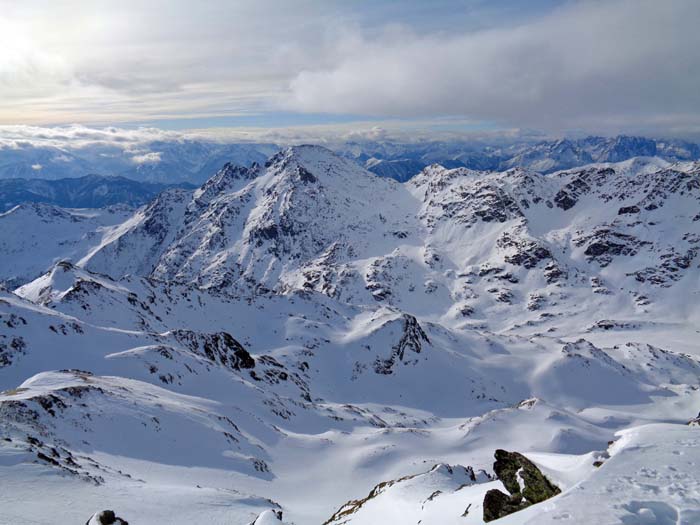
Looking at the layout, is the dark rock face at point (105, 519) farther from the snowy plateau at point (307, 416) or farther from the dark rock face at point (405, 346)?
the dark rock face at point (405, 346)

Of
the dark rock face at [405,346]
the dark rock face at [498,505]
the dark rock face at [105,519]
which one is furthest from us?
the dark rock face at [405,346]

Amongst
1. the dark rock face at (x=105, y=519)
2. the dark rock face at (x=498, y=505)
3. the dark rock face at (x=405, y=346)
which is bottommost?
the dark rock face at (x=405, y=346)

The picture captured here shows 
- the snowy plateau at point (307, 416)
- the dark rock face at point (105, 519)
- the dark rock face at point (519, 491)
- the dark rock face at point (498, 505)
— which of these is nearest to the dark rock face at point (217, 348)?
the snowy plateau at point (307, 416)

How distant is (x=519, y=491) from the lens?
16781 millimetres

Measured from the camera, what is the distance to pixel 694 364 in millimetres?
165500

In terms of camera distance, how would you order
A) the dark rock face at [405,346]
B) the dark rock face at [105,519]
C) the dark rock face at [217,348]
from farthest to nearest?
the dark rock face at [405,346], the dark rock face at [217,348], the dark rock face at [105,519]

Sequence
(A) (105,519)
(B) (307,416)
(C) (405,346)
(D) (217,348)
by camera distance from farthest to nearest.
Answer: (C) (405,346) < (D) (217,348) < (B) (307,416) < (A) (105,519)

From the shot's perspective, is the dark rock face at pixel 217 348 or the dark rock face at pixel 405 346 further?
the dark rock face at pixel 405 346

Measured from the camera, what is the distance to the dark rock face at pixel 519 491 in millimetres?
15742

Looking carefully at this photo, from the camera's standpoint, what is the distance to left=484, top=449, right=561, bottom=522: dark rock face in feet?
51.6

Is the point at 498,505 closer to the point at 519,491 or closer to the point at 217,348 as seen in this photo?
the point at 519,491

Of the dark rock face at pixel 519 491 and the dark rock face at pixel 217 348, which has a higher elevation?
the dark rock face at pixel 519 491

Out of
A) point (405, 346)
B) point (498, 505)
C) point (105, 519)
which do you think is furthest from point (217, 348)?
point (498, 505)

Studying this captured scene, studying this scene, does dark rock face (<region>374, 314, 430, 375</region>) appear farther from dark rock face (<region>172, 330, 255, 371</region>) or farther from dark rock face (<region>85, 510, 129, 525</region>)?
dark rock face (<region>85, 510, 129, 525</region>)
